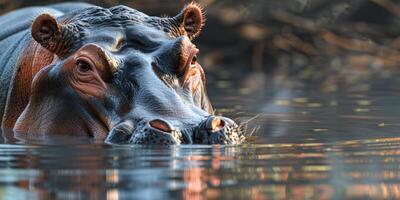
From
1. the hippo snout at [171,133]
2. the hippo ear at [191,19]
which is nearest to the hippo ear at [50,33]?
the hippo ear at [191,19]

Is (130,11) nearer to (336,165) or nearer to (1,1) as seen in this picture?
(336,165)

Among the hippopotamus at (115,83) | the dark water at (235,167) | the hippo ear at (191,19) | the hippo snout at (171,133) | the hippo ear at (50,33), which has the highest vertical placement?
the hippo ear at (191,19)

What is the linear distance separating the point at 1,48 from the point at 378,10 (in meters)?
10.4

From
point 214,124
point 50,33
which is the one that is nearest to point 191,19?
point 50,33

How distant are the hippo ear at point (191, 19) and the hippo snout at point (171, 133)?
154 cm

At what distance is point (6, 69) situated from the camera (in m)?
7.70

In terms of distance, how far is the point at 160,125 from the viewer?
5.58 meters

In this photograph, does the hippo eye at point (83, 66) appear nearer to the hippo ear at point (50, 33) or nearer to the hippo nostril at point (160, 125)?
the hippo ear at point (50, 33)

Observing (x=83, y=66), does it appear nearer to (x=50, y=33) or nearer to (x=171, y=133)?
(x=50, y=33)

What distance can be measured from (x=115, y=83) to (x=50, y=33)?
0.78 m

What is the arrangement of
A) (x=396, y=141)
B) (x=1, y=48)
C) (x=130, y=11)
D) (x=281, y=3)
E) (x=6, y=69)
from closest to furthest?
(x=396, y=141), (x=130, y=11), (x=6, y=69), (x=1, y=48), (x=281, y=3)

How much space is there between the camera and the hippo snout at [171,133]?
18.2 ft

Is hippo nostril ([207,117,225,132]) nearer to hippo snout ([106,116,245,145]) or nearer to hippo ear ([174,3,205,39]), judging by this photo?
hippo snout ([106,116,245,145])

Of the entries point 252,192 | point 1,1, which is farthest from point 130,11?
point 1,1
